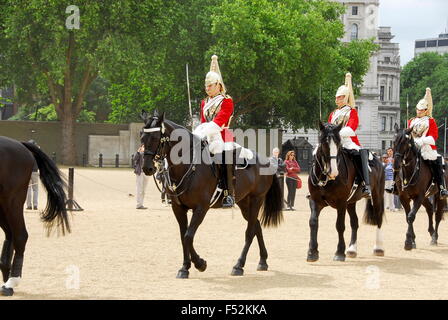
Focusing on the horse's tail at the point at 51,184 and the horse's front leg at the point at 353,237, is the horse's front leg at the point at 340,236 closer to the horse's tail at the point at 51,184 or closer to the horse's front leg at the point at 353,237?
the horse's front leg at the point at 353,237

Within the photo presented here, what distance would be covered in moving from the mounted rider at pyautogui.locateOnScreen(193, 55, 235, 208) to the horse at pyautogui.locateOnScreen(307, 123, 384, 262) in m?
1.95

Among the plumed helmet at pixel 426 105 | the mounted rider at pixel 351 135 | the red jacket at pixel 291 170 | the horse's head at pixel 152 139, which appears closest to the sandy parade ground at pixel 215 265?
the mounted rider at pixel 351 135

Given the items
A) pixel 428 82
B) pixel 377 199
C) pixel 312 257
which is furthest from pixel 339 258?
pixel 428 82

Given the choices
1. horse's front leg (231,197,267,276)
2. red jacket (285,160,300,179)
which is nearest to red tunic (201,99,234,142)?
horse's front leg (231,197,267,276)

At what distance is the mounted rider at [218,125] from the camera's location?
39.5 feet

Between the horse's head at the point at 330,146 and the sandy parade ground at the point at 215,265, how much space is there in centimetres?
152

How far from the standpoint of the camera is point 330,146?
1366 centimetres

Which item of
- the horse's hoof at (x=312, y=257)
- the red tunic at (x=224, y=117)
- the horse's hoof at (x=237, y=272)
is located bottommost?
the horse's hoof at (x=312, y=257)

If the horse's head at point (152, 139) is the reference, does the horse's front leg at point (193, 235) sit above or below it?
below

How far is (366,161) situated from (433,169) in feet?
10.3

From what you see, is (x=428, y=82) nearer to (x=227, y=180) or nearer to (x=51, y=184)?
(x=227, y=180)

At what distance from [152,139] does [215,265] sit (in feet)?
9.00
